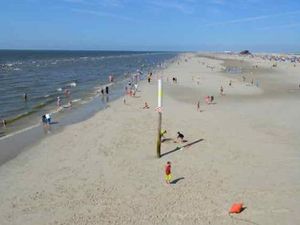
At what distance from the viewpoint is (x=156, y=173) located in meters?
17.7

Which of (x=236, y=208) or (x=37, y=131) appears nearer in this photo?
(x=236, y=208)

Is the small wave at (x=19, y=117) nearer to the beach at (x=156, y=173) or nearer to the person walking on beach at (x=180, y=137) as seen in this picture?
the beach at (x=156, y=173)

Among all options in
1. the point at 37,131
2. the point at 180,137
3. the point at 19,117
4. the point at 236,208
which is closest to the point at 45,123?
the point at 37,131

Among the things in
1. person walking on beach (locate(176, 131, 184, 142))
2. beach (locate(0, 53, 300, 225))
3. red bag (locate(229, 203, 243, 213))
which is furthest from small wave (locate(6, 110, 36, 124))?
red bag (locate(229, 203, 243, 213))

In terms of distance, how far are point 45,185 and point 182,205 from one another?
5.69 meters

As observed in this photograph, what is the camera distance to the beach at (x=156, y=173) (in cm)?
1381

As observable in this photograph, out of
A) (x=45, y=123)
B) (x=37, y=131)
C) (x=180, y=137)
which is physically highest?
(x=180, y=137)

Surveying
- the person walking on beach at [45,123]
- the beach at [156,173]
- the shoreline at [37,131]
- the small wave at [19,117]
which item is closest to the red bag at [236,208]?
the beach at [156,173]

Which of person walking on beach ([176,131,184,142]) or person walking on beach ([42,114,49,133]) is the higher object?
person walking on beach ([176,131,184,142])

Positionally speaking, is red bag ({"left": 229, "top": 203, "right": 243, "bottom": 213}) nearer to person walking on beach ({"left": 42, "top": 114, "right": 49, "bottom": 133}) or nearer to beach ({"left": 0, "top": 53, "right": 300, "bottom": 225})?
beach ({"left": 0, "top": 53, "right": 300, "bottom": 225})

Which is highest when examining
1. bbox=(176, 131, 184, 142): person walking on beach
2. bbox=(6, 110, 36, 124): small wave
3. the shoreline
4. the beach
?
bbox=(176, 131, 184, 142): person walking on beach

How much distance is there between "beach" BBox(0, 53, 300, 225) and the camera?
45.3ft

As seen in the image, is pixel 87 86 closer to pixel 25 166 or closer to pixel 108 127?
pixel 108 127

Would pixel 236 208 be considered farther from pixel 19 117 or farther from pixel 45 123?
pixel 19 117
